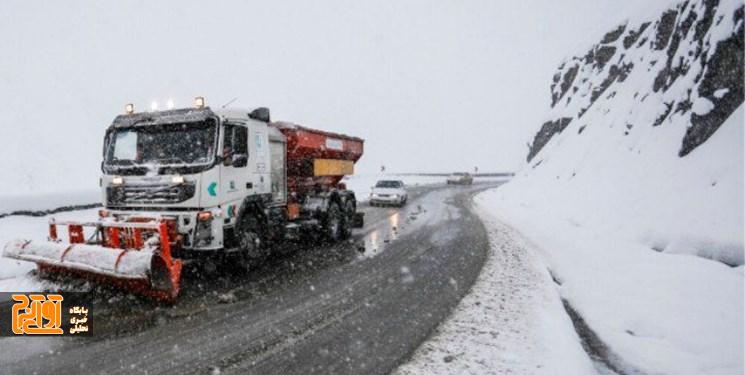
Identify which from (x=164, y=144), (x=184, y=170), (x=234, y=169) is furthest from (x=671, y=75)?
(x=164, y=144)

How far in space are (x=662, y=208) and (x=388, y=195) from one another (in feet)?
46.7

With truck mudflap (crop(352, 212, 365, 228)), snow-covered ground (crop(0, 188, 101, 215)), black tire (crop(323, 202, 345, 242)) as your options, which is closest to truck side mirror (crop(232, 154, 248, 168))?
black tire (crop(323, 202, 345, 242))

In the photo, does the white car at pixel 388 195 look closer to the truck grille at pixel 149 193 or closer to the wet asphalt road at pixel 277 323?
the wet asphalt road at pixel 277 323

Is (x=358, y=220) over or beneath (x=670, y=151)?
beneath

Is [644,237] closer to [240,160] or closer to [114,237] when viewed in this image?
[240,160]

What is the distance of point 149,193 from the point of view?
8.00 metres

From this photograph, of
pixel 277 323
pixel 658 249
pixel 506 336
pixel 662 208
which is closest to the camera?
pixel 506 336

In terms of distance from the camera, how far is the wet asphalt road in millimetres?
4977

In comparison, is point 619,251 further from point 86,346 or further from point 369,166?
point 369,166

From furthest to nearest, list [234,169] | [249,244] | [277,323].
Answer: [249,244], [234,169], [277,323]

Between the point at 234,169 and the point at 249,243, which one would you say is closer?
the point at 234,169

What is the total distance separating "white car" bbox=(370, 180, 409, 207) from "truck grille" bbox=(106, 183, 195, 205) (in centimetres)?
1753

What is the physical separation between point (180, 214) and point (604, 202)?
14.2 m

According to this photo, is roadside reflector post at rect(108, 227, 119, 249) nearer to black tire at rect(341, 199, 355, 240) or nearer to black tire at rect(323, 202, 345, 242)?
black tire at rect(323, 202, 345, 242)
